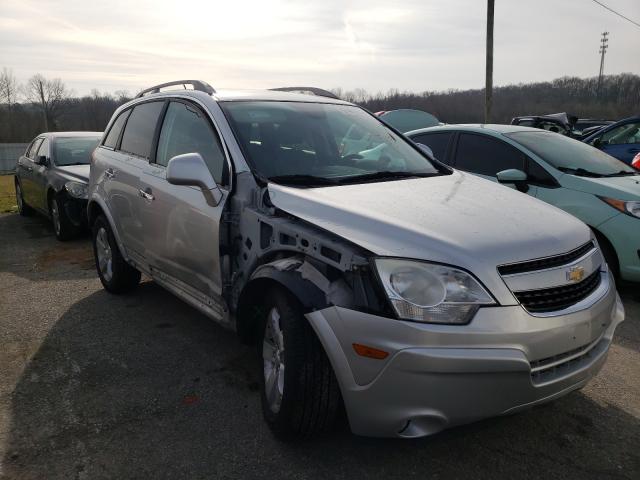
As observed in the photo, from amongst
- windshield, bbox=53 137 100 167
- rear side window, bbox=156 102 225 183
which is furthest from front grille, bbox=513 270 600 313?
windshield, bbox=53 137 100 167

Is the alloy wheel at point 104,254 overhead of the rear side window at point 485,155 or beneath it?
beneath

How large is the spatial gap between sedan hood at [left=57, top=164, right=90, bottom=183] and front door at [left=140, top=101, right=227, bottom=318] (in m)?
4.20

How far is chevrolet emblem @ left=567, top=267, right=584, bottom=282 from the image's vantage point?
7.89ft

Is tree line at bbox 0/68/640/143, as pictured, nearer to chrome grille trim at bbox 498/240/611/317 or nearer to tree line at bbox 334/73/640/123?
tree line at bbox 334/73/640/123

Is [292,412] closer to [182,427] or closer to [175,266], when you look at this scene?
[182,427]

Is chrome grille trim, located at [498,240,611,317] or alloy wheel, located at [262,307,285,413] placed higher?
chrome grille trim, located at [498,240,611,317]

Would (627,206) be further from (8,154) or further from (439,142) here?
(8,154)

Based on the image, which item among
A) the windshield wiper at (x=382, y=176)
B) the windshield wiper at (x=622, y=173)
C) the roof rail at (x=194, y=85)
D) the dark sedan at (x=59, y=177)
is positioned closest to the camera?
the windshield wiper at (x=382, y=176)

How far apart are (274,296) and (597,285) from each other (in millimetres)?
1598

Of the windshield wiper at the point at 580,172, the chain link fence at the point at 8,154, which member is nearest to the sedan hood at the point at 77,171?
the windshield wiper at the point at 580,172

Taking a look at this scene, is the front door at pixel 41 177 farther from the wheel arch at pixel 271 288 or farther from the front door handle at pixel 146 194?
the wheel arch at pixel 271 288

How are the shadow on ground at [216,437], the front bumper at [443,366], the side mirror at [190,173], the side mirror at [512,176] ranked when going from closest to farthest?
the front bumper at [443,366]
the shadow on ground at [216,437]
the side mirror at [190,173]
the side mirror at [512,176]

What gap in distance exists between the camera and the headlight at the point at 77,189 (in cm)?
742

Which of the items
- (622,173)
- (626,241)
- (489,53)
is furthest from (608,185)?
(489,53)
